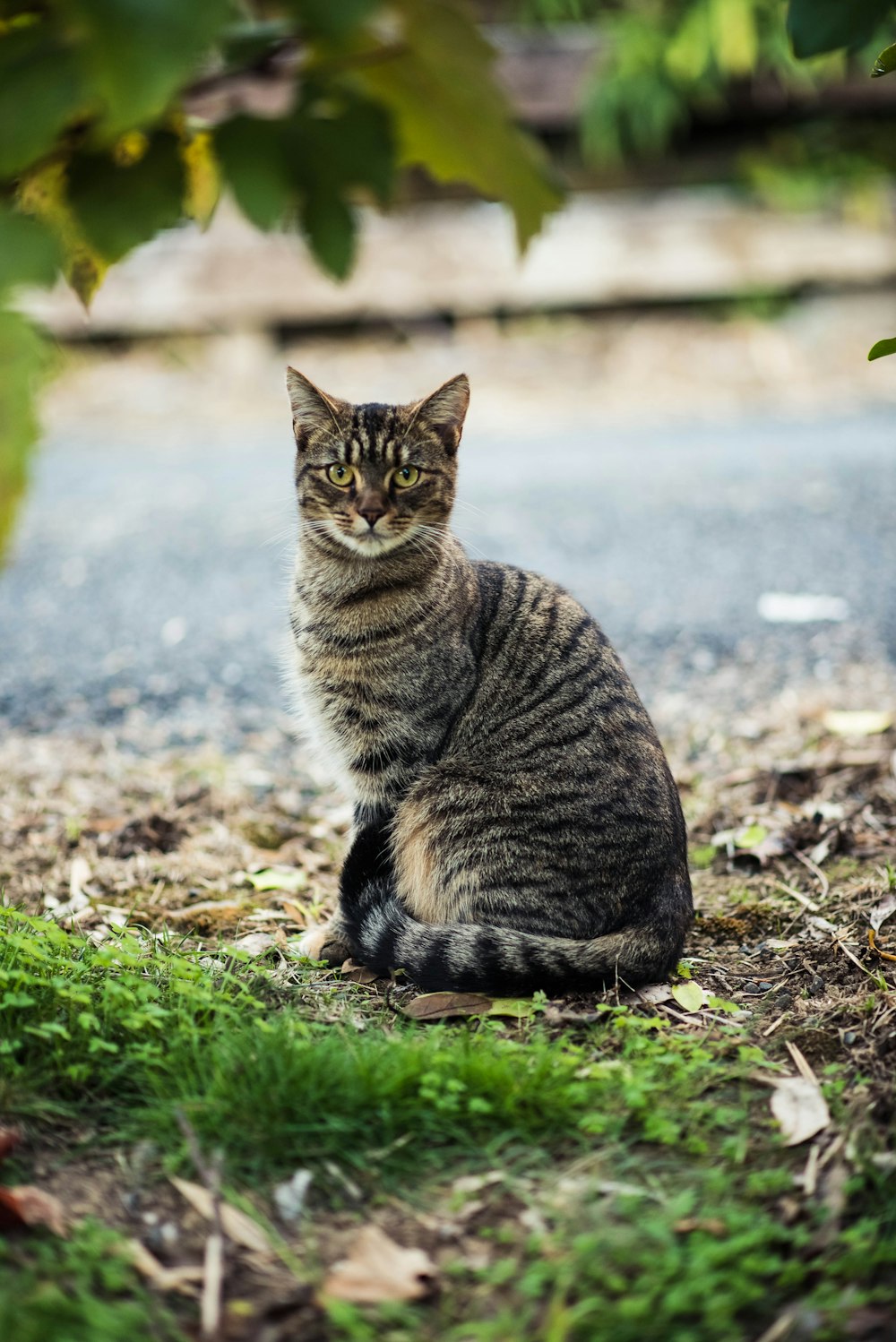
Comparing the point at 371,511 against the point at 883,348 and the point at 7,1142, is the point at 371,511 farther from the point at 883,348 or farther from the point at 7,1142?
the point at 7,1142

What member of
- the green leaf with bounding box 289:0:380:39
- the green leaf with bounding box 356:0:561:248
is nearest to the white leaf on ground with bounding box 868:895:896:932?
the green leaf with bounding box 356:0:561:248

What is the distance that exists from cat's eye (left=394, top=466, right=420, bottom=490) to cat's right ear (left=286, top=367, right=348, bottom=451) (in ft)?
0.63

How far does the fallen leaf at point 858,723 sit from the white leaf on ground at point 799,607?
1.07 metres

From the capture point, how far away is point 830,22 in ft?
4.93

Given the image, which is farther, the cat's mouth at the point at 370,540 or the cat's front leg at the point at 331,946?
the cat's mouth at the point at 370,540

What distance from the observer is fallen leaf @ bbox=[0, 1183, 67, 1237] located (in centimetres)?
189

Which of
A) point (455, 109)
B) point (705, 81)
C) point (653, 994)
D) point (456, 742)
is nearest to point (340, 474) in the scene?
point (456, 742)

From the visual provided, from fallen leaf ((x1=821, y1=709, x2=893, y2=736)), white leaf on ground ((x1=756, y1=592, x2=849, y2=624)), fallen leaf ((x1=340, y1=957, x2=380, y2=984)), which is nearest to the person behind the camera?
fallen leaf ((x1=340, y1=957, x2=380, y2=984))

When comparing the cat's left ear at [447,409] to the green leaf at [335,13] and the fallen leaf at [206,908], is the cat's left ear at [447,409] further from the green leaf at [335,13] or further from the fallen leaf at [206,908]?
the green leaf at [335,13]

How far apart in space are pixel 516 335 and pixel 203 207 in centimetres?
907

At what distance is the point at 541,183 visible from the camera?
1129mm

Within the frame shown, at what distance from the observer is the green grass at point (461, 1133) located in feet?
5.79

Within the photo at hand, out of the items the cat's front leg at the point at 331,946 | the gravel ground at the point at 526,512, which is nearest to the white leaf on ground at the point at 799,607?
the gravel ground at the point at 526,512

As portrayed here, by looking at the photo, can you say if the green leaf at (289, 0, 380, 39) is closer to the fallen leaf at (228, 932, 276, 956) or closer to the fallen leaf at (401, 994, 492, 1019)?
the fallen leaf at (401, 994, 492, 1019)
